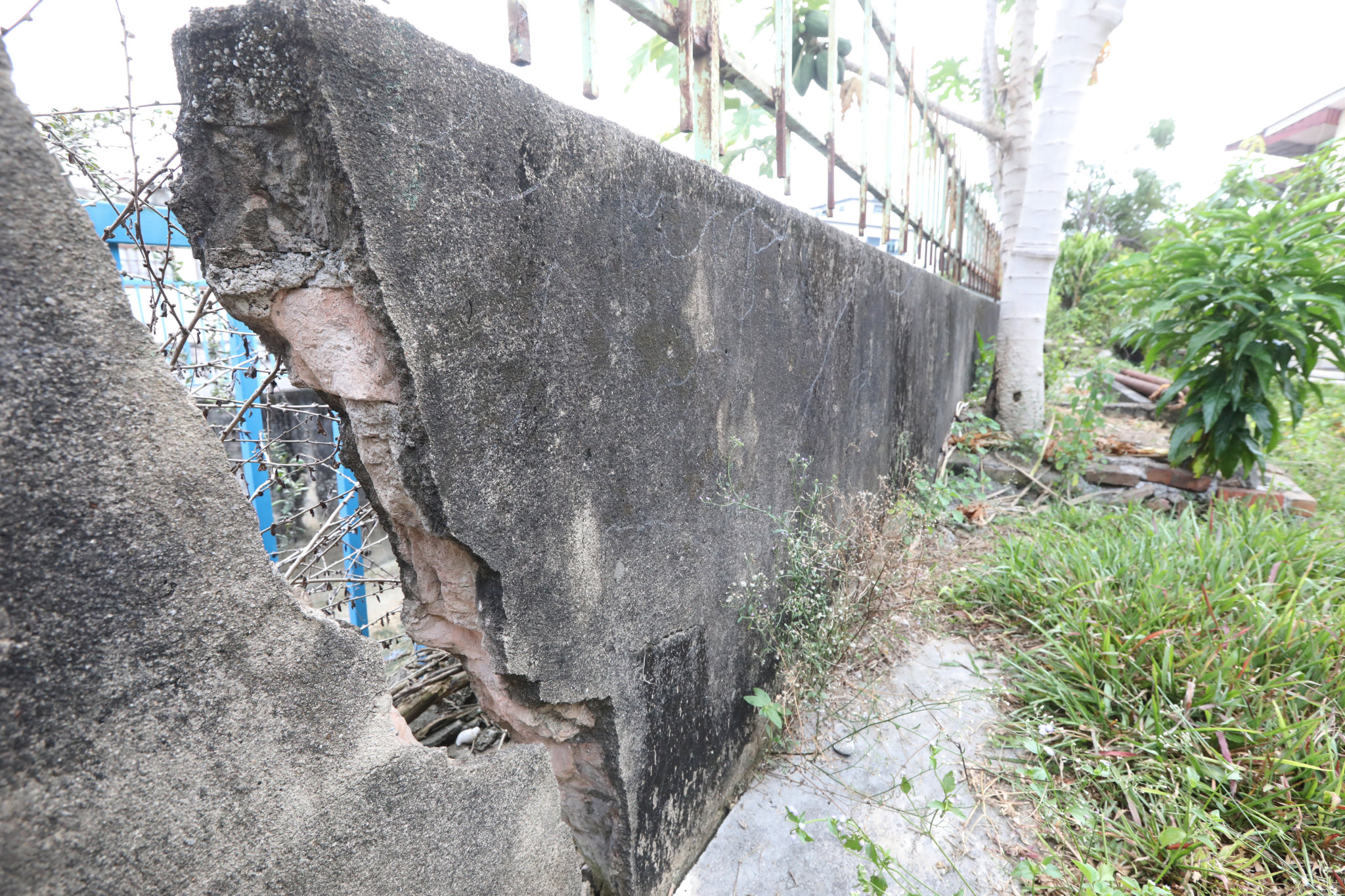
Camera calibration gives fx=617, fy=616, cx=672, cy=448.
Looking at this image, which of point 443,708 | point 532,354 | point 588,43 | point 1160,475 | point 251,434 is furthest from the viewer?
point 1160,475

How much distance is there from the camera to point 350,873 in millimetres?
764

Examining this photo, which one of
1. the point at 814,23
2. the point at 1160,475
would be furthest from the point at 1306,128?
the point at 814,23

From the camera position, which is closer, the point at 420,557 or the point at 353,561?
the point at 420,557

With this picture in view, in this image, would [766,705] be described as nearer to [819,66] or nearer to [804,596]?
[804,596]

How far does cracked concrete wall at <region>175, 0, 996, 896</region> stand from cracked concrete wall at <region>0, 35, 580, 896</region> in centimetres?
23

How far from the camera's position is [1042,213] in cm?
468

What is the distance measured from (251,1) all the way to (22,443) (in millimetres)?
523

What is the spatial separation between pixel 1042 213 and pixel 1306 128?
17.5 meters

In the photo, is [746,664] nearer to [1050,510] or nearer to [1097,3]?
[1050,510]

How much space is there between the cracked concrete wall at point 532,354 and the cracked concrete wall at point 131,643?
228mm

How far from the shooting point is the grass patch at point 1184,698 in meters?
1.61

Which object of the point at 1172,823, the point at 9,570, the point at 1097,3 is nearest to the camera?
the point at 9,570

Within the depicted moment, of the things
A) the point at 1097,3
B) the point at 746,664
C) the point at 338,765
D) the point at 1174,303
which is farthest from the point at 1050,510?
the point at 338,765

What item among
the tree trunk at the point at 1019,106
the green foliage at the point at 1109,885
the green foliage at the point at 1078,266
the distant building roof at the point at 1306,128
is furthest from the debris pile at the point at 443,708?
the distant building roof at the point at 1306,128
